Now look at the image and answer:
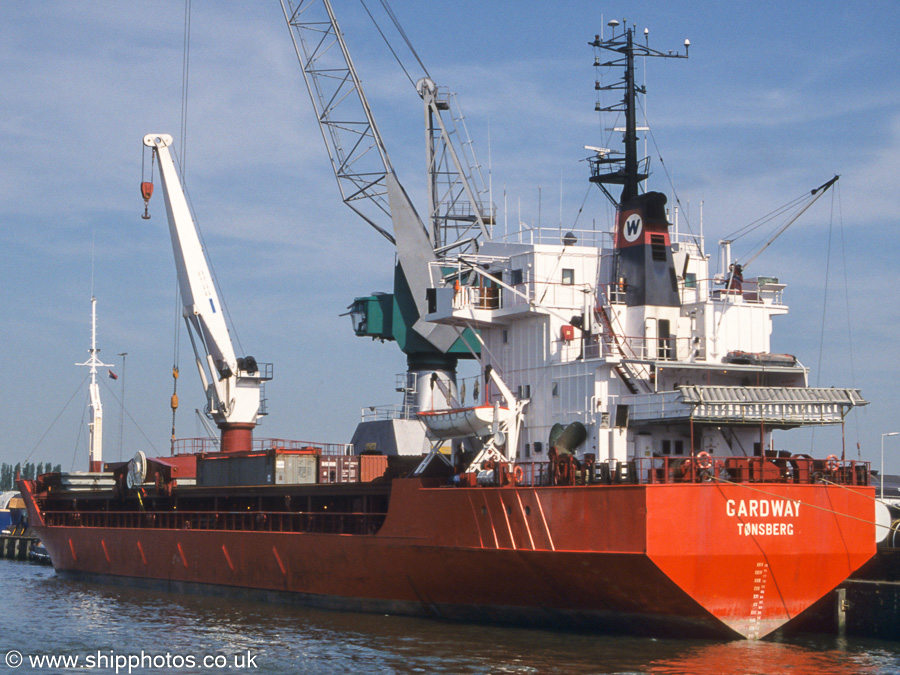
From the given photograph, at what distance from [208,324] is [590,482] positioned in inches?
915

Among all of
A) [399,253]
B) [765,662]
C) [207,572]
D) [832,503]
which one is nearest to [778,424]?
[832,503]

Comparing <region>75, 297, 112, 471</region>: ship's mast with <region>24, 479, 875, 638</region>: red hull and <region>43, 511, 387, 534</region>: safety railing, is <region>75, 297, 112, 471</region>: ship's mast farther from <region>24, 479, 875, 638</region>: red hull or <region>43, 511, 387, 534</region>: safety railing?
<region>24, 479, 875, 638</region>: red hull

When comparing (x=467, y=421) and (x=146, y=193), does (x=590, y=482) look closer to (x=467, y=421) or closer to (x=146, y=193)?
(x=467, y=421)

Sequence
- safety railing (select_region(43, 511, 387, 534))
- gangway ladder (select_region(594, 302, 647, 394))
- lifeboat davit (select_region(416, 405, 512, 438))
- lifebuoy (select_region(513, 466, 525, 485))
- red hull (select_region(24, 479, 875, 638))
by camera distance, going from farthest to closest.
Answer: safety railing (select_region(43, 511, 387, 534)) → lifeboat davit (select_region(416, 405, 512, 438)) → gangway ladder (select_region(594, 302, 647, 394)) → lifebuoy (select_region(513, 466, 525, 485)) → red hull (select_region(24, 479, 875, 638))

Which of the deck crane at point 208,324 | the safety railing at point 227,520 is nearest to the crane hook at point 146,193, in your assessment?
the deck crane at point 208,324

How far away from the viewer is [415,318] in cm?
5153

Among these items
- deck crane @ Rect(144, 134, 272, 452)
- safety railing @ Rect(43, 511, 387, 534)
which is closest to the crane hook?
deck crane @ Rect(144, 134, 272, 452)

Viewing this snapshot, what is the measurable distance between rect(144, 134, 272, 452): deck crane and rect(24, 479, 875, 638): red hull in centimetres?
1570

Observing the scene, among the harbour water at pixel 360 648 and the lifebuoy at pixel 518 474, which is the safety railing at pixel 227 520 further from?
the lifebuoy at pixel 518 474

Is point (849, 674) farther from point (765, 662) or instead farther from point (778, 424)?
point (778, 424)

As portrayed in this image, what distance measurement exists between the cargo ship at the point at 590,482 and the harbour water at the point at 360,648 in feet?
3.02

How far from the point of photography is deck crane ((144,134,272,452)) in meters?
46.2

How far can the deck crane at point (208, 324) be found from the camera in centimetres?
4619

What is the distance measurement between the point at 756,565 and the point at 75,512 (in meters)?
30.4
